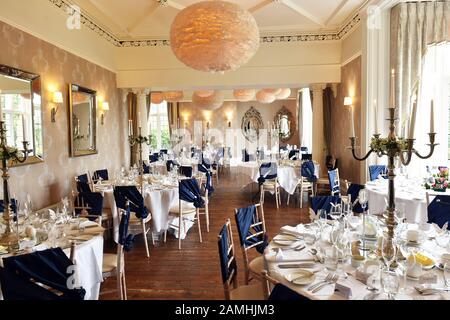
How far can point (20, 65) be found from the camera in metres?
5.04

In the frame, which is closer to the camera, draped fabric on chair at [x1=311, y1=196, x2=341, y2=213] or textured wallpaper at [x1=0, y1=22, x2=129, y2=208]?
draped fabric on chair at [x1=311, y1=196, x2=341, y2=213]

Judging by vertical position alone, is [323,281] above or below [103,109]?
below

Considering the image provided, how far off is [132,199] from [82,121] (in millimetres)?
3114

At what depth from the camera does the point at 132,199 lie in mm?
4797

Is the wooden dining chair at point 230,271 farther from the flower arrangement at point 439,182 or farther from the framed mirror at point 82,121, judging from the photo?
the framed mirror at point 82,121

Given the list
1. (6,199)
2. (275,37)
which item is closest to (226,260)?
(6,199)

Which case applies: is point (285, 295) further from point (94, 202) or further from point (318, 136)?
point (318, 136)

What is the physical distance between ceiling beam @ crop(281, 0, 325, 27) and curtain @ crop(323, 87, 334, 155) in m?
1.92

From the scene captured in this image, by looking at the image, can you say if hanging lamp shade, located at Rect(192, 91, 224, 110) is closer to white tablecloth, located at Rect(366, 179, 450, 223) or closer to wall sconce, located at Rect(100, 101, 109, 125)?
wall sconce, located at Rect(100, 101, 109, 125)

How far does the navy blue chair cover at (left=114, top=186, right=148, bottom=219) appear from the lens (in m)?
4.78

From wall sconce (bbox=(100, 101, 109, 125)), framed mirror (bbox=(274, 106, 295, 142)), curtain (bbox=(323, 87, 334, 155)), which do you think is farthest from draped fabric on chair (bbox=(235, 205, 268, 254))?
framed mirror (bbox=(274, 106, 295, 142))

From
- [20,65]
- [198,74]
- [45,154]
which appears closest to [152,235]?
[45,154]

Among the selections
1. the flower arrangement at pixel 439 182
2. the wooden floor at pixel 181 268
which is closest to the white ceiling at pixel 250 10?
the flower arrangement at pixel 439 182
